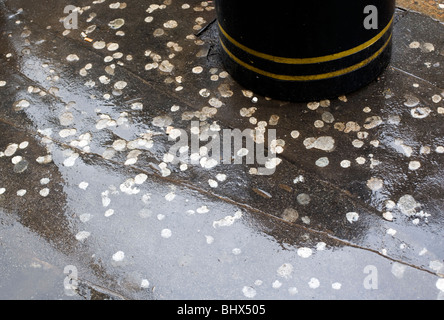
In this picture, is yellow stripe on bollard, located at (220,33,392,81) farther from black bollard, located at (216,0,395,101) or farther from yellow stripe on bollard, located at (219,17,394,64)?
yellow stripe on bollard, located at (219,17,394,64)

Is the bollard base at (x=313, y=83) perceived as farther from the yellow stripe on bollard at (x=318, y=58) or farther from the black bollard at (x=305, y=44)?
the yellow stripe on bollard at (x=318, y=58)

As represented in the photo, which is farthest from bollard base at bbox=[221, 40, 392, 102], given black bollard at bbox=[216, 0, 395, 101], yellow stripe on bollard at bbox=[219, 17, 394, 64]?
yellow stripe on bollard at bbox=[219, 17, 394, 64]

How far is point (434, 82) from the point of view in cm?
333

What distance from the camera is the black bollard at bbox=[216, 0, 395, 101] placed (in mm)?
2822

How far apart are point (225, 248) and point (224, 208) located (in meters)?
0.26

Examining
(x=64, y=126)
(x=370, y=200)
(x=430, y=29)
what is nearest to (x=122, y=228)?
(x=64, y=126)

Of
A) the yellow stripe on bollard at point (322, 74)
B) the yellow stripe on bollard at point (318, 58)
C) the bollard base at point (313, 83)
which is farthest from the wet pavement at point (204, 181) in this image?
the yellow stripe on bollard at point (318, 58)

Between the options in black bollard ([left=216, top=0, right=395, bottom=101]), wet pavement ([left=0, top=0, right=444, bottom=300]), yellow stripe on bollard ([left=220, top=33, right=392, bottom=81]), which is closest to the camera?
wet pavement ([left=0, top=0, right=444, bottom=300])

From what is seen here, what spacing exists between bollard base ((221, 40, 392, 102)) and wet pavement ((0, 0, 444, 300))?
0.06m

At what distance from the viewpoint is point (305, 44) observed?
293 centimetres

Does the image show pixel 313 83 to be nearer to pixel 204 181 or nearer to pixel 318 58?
pixel 318 58

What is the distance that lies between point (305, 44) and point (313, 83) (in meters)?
0.33

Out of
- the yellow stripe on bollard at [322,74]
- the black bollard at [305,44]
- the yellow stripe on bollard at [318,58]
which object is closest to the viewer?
the black bollard at [305,44]

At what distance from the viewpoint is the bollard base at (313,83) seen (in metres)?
3.19
